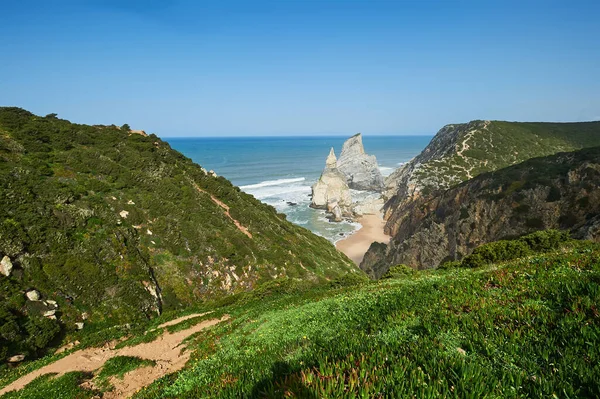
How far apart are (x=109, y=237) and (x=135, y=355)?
13.0 meters

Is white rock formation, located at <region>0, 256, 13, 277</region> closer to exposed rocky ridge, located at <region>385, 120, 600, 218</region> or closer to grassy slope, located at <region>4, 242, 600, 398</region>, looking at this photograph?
grassy slope, located at <region>4, 242, 600, 398</region>

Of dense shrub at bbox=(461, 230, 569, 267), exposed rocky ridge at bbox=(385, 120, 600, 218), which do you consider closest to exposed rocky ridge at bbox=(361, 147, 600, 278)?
dense shrub at bbox=(461, 230, 569, 267)

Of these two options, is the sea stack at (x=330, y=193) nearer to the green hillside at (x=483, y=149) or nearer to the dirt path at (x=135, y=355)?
the green hillside at (x=483, y=149)

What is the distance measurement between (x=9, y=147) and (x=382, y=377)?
140ft

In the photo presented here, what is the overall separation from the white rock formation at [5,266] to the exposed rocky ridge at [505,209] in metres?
53.7

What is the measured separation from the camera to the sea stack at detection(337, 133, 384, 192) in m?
147

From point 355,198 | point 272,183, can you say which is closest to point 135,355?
point 355,198

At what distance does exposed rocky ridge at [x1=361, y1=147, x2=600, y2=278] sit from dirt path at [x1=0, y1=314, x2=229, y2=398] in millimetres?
42665

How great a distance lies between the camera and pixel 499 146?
109 m

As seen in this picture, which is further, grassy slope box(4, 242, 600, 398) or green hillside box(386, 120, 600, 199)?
green hillside box(386, 120, 600, 199)

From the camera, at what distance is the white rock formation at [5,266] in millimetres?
18938

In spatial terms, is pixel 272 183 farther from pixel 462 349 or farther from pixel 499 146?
pixel 462 349

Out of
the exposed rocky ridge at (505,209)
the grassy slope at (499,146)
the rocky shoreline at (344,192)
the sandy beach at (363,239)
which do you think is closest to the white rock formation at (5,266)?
the exposed rocky ridge at (505,209)

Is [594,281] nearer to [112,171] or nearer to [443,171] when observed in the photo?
[112,171]
